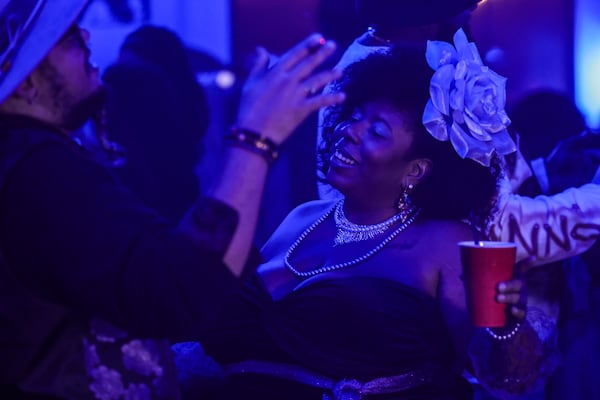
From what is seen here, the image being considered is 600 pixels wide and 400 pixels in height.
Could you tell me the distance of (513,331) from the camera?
2.16 metres

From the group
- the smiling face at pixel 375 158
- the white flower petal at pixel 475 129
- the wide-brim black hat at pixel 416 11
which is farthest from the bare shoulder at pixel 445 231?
the wide-brim black hat at pixel 416 11

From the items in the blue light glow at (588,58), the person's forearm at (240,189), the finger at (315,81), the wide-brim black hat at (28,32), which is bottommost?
the blue light glow at (588,58)

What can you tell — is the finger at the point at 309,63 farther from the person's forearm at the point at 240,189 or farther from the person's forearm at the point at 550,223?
the person's forearm at the point at 550,223

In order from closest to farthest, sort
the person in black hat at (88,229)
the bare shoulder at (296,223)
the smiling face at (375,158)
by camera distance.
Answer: the person in black hat at (88,229), the smiling face at (375,158), the bare shoulder at (296,223)

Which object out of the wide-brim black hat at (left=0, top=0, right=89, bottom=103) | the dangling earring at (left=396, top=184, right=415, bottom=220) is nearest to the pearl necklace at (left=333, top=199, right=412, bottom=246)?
the dangling earring at (left=396, top=184, right=415, bottom=220)

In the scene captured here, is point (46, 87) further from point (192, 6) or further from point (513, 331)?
point (192, 6)

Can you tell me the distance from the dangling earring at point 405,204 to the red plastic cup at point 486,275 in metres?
0.56

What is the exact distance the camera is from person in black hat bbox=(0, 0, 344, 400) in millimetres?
1589

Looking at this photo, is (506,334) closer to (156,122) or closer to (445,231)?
(445,231)

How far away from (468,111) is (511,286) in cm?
61

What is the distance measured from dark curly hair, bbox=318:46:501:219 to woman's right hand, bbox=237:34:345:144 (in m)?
0.95

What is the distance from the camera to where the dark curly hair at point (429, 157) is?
2.57 m

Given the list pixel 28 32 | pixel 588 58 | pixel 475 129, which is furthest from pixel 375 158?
pixel 588 58

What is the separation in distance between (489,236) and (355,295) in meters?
0.47
